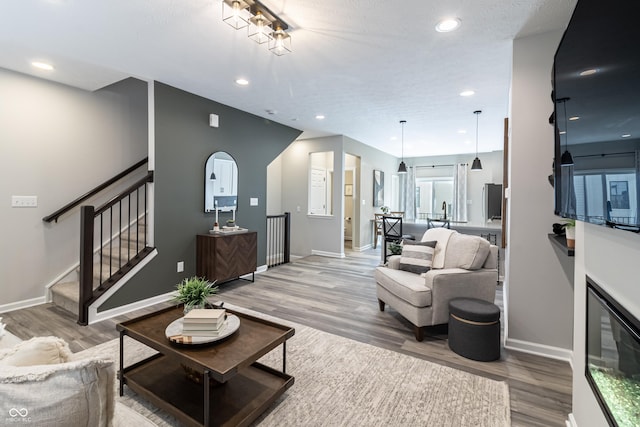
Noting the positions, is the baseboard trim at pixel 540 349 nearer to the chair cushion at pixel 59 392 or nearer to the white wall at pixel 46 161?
the chair cushion at pixel 59 392

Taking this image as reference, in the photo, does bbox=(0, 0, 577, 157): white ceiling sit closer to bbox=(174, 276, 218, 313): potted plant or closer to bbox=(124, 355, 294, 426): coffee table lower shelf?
bbox=(174, 276, 218, 313): potted plant

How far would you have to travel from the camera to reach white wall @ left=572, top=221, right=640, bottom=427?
101cm

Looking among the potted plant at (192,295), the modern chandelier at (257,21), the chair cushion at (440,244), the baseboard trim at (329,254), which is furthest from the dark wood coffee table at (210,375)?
the baseboard trim at (329,254)

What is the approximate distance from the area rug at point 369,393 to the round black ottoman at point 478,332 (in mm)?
292

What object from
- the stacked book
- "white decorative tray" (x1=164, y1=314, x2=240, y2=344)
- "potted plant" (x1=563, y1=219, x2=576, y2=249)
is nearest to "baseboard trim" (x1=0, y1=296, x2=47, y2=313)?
"white decorative tray" (x1=164, y1=314, x2=240, y2=344)

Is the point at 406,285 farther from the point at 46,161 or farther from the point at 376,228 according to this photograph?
the point at 376,228

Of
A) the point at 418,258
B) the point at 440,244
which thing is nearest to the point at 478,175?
the point at 440,244

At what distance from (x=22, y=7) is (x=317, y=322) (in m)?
3.67

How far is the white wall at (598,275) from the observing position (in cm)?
101

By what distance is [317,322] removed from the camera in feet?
10.7

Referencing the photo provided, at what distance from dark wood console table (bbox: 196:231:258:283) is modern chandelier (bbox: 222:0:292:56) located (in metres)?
2.56

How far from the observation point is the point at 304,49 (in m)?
2.90

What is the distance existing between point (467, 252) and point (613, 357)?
186 cm

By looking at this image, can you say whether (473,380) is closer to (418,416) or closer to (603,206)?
(418,416)
